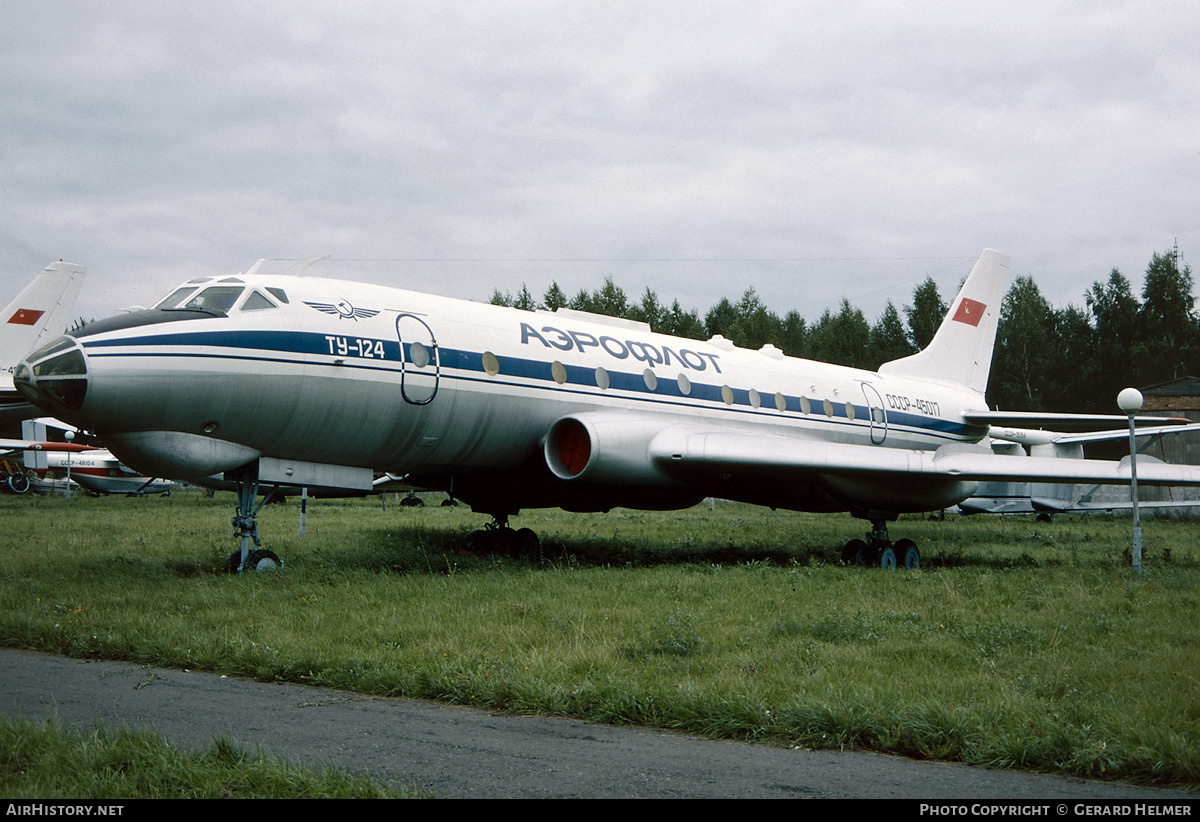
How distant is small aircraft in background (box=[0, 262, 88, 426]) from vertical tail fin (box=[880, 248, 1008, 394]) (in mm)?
22737

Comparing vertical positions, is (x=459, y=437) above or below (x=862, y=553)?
above

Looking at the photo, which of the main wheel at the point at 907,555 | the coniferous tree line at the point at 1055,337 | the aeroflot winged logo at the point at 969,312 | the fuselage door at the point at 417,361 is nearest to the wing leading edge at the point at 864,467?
the main wheel at the point at 907,555

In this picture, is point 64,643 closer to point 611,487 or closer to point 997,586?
point 611,487

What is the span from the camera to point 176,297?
1004 centimetres

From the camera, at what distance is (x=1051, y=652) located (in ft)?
20.6

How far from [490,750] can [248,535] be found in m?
6.59

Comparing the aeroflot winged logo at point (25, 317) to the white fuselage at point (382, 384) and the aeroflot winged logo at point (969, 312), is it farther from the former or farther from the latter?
the aeroflot winged logo at point (969, 312)

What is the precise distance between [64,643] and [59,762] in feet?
11.1

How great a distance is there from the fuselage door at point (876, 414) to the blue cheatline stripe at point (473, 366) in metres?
0.13

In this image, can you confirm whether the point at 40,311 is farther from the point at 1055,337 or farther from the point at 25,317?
the point at 1055,337

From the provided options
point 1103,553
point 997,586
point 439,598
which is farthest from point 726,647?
point 1103,553

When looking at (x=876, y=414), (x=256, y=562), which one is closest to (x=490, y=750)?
(x=256, y=562)

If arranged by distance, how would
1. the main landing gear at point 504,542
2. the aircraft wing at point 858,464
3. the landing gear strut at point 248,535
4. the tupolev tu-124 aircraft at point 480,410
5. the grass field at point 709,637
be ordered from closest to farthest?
the grass field at point 709,637, the tupolev tu-124 aircraft at point 480,410, the landing gear strut at point 248,535, the aircraft wing at point 858,464, the main landing gear at point 504,542

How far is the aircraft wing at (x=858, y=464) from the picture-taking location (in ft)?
40.2
